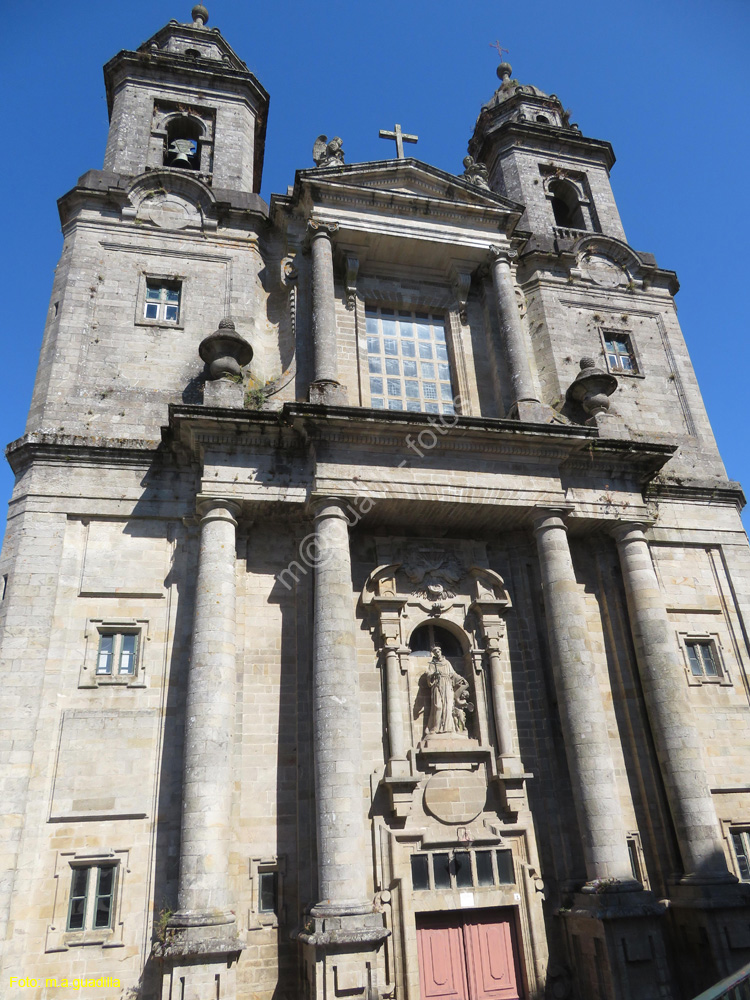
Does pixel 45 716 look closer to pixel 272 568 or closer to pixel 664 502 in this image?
pixel 272 568

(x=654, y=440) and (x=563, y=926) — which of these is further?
(x=654, y=440)

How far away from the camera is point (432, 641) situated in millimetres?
13789

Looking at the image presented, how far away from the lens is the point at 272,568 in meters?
13.5

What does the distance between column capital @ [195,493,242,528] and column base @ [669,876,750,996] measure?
32.2 ft

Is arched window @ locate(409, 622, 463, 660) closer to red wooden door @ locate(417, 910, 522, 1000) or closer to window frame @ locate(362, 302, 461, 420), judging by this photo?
red wooden door @ locate(417, 910, 522, 1000)

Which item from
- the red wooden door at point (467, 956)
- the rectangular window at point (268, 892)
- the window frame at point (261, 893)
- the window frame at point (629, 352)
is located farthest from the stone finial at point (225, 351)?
the red wooden door at point (467, 956)

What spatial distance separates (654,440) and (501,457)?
4966mm

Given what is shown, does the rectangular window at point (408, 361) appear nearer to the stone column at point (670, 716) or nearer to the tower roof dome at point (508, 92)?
the stone column at point (670, 716)

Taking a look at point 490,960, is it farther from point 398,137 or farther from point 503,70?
point 503,70

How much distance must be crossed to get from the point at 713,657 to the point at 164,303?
1386 centimetres

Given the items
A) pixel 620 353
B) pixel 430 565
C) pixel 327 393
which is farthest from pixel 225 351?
pixel 620 353

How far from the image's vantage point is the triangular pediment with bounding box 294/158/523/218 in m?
16.5

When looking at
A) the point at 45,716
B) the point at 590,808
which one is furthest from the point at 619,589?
the point at 45,716

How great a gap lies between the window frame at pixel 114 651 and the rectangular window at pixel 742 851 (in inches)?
430
